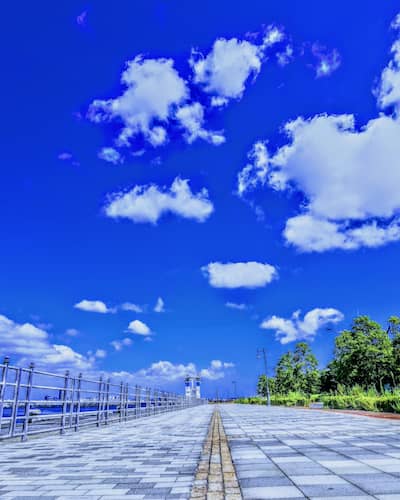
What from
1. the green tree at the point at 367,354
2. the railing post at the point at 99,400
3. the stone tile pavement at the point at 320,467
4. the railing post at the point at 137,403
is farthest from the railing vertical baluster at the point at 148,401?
the green tree at the point at 367,354

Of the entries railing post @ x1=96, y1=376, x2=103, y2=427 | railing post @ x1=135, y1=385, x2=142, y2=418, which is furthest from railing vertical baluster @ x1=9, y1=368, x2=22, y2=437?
railing post @ x1=135, y1=385, x2=142, y2=418

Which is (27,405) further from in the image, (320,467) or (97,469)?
(320,467)

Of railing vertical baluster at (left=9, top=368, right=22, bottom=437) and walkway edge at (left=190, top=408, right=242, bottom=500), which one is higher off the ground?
railing vertical baluster at (left=9, top=368, right=22, bottom=437)

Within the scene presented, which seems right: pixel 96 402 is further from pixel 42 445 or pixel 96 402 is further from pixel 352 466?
pixel 352 466

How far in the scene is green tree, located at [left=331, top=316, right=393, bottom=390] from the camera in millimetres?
29516

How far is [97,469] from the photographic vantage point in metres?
5.15

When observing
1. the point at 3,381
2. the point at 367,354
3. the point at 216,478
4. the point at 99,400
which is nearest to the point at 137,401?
the point at 99,400

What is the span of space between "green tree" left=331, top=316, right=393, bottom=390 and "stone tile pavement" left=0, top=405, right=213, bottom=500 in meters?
25.3

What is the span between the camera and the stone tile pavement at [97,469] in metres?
3.90

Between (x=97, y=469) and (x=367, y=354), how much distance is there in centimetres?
2824

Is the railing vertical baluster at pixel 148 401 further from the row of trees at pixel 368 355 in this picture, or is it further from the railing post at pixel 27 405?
the row of trees at pixel 368 355

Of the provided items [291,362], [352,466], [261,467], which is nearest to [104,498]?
[261,467]

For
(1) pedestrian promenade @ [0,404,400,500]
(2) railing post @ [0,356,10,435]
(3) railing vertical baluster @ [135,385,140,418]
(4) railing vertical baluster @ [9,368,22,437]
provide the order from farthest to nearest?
(3) railing vertical baluster @ [135,385,140,418] < (4) railing vertical baluster @ [9,368,22,437] < (2) railing post @ [0,356,10,435] < (1) pedestrian promenade @ [0,404,400,500]

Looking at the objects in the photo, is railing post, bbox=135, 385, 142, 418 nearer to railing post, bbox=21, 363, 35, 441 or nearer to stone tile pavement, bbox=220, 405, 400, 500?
railing post, bbox=21, 363, 35, 441
